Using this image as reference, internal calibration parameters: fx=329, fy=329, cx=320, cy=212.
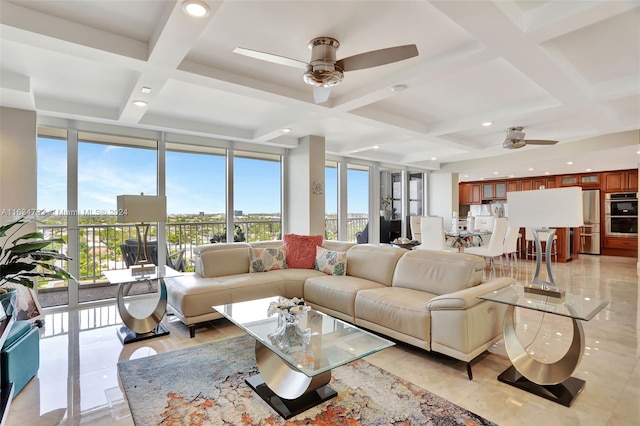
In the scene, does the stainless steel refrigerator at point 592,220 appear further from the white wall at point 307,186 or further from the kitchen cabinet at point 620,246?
the white wall at point 307,186

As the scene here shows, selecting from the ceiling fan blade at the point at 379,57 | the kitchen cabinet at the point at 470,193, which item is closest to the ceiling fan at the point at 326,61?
the ceiling fan blade at the point at 379,57

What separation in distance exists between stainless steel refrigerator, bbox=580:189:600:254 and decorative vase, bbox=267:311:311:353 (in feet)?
32.1

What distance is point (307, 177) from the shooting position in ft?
18.5

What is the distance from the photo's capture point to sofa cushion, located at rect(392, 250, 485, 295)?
3.06 metres

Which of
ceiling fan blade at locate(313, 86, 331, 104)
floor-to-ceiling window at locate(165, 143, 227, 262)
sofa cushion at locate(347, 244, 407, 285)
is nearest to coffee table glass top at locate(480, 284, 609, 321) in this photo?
sofa cushion at locate(347, 244, 407, 285)

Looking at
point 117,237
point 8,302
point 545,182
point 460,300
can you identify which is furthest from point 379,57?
point 545,182

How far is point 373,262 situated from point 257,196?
281 centimetres

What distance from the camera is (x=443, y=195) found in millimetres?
8883

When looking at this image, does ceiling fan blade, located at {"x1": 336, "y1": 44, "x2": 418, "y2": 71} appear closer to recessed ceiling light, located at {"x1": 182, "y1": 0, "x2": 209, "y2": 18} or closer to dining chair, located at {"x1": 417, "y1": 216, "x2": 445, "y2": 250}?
recessed ceiling light, located at {"x1": 182, "y1": 0, "x2": 209, "y2": 18}

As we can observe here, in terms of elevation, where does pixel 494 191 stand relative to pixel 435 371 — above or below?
above

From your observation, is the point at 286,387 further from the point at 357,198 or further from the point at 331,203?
the point at 357,198

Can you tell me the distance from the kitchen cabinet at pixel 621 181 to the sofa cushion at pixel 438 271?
818 cm

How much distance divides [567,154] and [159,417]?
23.5 ft

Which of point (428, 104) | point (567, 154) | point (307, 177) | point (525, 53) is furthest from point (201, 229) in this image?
point (567, 154)
